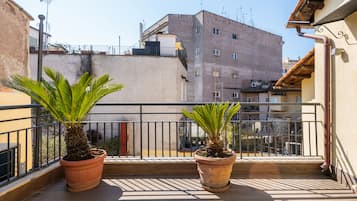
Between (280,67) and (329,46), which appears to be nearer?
(329,46)

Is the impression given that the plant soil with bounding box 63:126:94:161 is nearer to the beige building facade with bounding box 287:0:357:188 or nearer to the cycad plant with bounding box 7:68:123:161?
the cycad plant with bounding box 7:68:123:161

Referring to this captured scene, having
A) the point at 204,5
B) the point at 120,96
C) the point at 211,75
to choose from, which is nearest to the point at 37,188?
the point at 120,96

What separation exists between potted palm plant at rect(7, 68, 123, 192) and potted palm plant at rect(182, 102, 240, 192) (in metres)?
1.21

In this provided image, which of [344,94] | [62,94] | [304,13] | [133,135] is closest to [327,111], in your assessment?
[344,94]

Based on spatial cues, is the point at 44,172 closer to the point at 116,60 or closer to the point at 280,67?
the point at 116,60

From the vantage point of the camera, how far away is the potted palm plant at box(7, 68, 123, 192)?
95.7 inches

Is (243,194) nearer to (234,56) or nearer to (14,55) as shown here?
(14,55)

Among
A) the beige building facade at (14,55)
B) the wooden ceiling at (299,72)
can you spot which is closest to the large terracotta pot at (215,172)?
the wooden ceiling at (299,72)

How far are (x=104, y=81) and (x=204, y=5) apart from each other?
21790mm

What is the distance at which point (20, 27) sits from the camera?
641 centimetres

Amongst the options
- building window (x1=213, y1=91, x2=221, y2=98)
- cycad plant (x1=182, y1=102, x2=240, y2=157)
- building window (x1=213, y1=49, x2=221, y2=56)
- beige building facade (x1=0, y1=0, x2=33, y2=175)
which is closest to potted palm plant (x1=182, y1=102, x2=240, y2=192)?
cycad plant (x1=182, y1=102, x2=240, y2=157)

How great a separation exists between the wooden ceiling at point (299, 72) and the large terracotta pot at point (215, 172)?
2.73 m

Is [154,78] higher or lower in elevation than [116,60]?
lower

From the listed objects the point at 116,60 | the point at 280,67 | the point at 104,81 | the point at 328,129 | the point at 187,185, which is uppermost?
the point at 280,67
